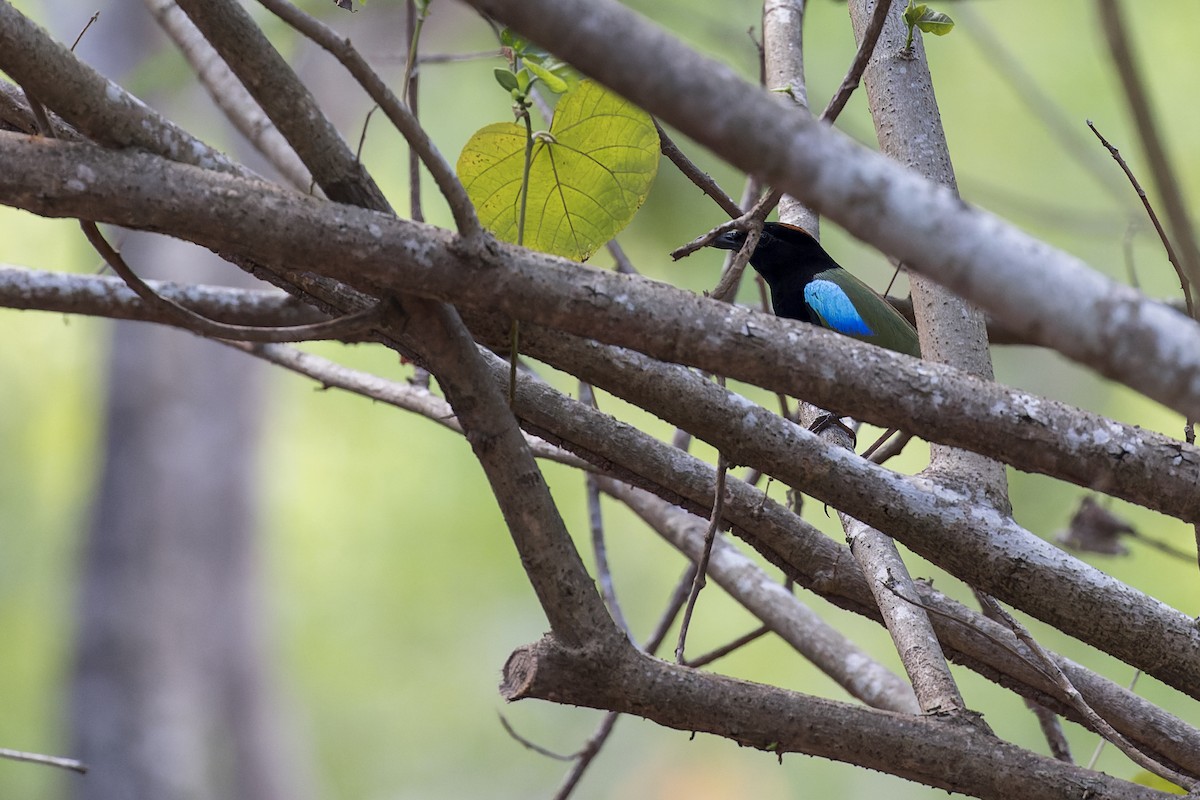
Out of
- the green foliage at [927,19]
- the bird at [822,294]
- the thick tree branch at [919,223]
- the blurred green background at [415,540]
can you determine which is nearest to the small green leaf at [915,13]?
the green foliage at [927,19]

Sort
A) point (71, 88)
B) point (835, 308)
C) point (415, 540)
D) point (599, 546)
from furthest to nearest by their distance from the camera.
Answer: point (415, 540), point (835, 308), point (599, 546), point (71, 88)

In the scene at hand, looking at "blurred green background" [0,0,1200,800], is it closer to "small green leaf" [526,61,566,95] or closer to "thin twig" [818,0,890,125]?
"thin twig" [818,0,890,125]

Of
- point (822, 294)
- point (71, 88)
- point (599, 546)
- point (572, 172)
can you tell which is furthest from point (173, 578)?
point (71, 88)

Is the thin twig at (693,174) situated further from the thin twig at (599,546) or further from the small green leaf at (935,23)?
the thin twig at (599,546)

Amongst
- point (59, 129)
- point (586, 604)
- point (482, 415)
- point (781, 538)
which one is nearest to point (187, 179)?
point (59, 129)

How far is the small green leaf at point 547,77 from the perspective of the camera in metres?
1.67

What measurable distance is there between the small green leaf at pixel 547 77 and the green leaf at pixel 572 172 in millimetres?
218

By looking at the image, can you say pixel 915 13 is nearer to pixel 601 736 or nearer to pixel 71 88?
pixel 71 88

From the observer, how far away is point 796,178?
3.31 feet

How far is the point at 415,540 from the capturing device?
11273 millimetres

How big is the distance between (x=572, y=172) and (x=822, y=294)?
1.77 m

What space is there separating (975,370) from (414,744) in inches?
389

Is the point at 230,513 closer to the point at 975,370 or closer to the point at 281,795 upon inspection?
the point at 281,795

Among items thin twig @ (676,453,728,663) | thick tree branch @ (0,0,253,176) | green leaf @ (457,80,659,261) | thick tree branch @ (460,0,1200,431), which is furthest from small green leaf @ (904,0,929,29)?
thick tree branch @ (0,0,253,176)
